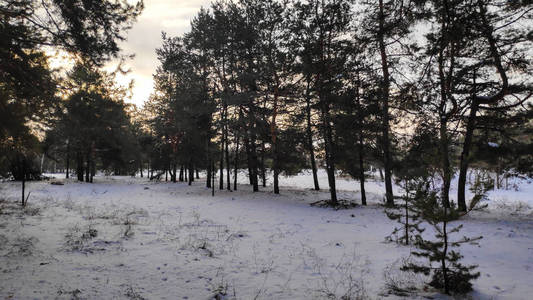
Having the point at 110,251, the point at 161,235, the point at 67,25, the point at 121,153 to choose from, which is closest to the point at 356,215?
the point at 161,235

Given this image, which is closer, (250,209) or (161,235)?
(161,235)

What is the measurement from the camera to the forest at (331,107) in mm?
Result: 4160

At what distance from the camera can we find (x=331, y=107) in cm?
1508

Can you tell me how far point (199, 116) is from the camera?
768 inches

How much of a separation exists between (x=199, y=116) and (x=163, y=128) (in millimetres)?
8347

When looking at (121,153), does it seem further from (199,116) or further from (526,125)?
(526,125)

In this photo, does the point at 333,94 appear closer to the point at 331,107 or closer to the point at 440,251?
the point at 331,107

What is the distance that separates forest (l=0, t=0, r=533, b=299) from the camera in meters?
4.16

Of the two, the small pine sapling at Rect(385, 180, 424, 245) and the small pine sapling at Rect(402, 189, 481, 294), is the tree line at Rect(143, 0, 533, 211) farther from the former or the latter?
the small pine sapling at Rect(402, 189, 481, 294)

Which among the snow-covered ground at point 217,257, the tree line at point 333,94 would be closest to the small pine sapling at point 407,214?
the snow-covered ground at point 217,257

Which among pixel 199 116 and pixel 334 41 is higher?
pixel 334 41

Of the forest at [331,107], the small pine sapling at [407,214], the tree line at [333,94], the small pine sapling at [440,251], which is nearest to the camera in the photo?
the small pine sapling at [440,251]

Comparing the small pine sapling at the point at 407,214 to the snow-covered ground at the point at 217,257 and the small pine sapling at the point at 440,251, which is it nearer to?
the small pine sapling at the point at 440,251

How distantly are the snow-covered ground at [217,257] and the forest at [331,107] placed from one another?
0.27ft
